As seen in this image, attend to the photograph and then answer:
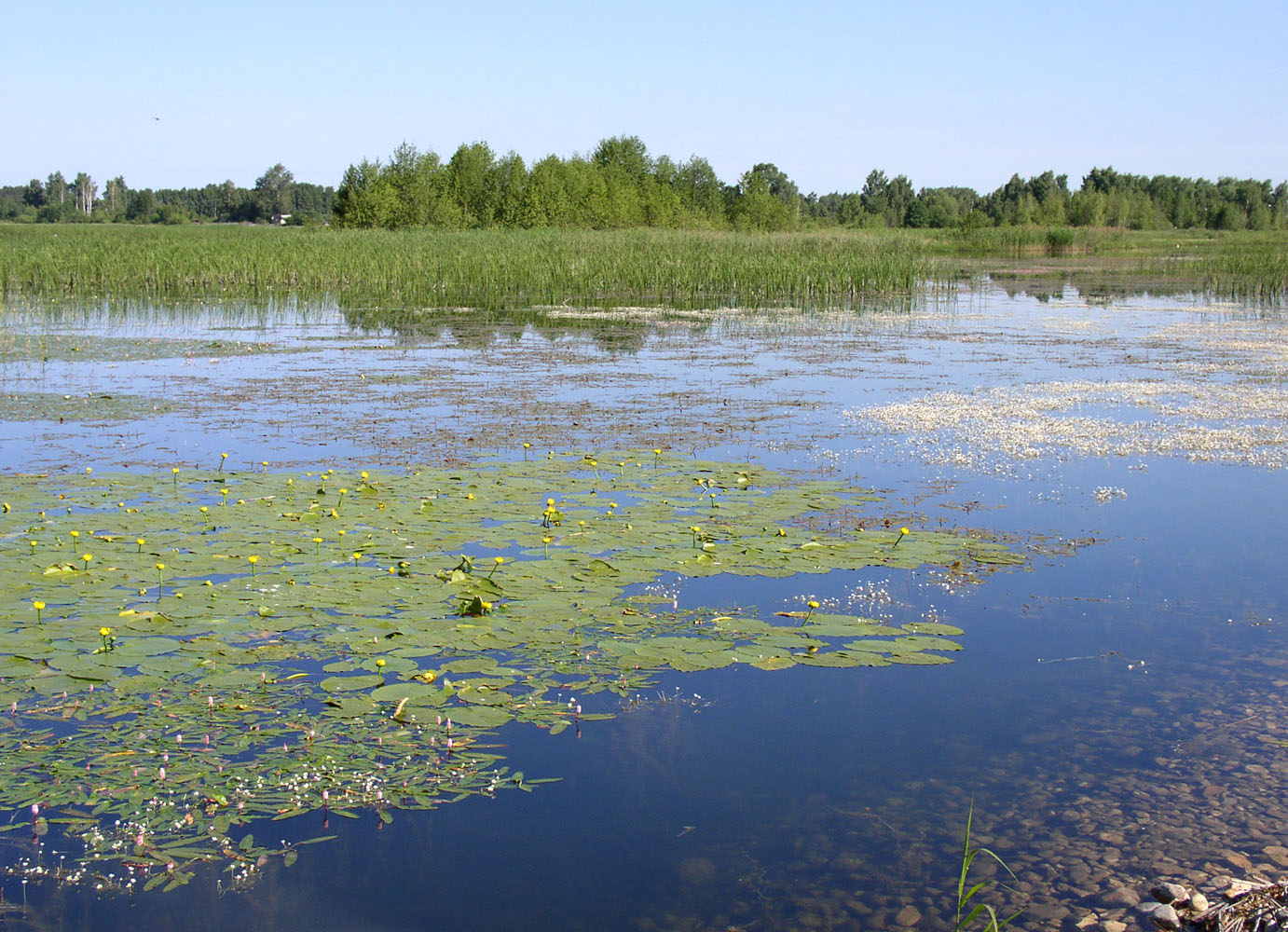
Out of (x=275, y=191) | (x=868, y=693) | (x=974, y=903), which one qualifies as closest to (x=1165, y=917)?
(x=974, y=903)

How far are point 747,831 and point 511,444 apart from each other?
5.45m

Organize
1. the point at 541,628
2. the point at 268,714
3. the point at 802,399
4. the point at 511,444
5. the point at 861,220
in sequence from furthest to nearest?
the point at 861,220 → the point at 802,399 → the point at 511,444 → the point at 541,628 → the point at 268,714

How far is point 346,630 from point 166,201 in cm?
13770

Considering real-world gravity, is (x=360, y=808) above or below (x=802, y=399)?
below

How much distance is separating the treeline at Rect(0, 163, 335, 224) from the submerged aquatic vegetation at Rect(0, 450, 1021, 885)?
94898 millimetres

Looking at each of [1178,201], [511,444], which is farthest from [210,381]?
[1178,201]

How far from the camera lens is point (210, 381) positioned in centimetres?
1130

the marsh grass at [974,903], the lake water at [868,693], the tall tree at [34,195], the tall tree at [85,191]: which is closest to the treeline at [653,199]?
the lake water at [868,693]

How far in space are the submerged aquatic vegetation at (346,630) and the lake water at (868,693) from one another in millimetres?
152

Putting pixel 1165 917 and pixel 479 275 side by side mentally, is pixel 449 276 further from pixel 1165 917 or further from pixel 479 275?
pixel 1165 917

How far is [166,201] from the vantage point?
416 feet

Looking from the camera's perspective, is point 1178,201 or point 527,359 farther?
point 1178,201

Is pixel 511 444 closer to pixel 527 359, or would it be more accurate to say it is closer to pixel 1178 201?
pixel 527 359

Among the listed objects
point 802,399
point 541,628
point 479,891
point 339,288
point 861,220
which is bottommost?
point 479,891
